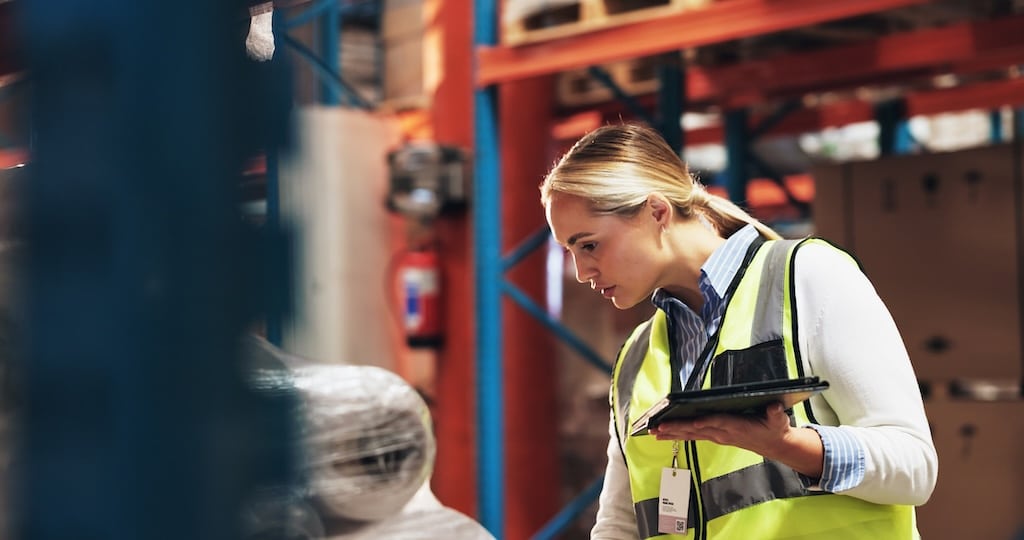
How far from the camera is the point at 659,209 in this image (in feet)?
6.63

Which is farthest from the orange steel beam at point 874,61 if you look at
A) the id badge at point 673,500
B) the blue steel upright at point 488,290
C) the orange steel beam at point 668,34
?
the id badge at point 673,500

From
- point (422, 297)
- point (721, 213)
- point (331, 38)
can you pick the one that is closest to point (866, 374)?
point (721, 213)

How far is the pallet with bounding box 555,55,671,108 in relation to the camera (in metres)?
6.04

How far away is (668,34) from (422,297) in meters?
2.22

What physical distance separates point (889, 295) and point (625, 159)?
127 inches

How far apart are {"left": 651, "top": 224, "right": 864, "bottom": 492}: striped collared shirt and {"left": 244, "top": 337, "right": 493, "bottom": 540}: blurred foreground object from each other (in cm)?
68

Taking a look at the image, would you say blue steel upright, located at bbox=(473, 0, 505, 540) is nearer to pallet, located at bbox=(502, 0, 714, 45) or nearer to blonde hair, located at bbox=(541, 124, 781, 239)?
pallet, located at bbox=(502, 0, 714, 45)

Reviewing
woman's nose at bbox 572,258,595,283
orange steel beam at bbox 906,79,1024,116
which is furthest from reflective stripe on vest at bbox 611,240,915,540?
orange steel beam at bbox 906,79,1024,116

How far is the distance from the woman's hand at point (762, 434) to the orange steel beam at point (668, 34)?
7.79 ft

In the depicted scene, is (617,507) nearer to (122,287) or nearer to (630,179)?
(630,179)

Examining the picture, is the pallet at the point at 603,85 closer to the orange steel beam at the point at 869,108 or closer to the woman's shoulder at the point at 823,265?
the orange steel beam at the point at 869,108

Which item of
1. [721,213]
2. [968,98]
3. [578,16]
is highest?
[578,16]

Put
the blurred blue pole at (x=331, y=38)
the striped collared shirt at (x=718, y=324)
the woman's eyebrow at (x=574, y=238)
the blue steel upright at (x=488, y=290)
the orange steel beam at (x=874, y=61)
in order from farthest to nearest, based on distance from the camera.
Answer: the blurred blue pole at (x=331, y=38)
the blue steel upright at (x=488, y=290)
the orange steel beam at (x=874, y=61)
the woman's eyebrow at (x=574, y=238)
the striped collared shirt at (x=718, y=324)

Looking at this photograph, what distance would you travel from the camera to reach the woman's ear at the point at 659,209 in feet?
6.59
